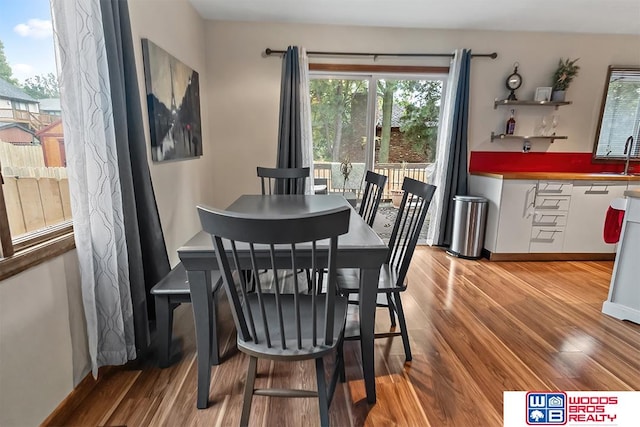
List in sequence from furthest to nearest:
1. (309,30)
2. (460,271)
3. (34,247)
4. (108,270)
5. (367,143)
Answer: (367,143) < (309,30) < (460,271) < (108,270) < (34,247)

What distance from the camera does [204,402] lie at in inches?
56.1

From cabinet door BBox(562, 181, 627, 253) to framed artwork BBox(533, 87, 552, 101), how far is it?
106 centimetres

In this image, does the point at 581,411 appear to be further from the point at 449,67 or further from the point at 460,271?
the point at 449,67

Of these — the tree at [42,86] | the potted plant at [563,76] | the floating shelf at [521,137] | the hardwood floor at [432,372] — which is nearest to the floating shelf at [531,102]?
the potted plant at [563,76]

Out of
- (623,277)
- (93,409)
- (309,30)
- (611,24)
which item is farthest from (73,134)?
(611,24)

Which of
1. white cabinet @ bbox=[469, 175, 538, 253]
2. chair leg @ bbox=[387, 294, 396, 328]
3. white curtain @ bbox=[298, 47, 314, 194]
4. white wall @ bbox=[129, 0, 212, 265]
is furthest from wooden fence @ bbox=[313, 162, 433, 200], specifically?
chair leg @ bbox=[387, 294, 396, 328]

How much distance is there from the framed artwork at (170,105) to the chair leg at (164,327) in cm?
109

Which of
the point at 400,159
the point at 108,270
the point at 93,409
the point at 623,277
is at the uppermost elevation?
the point at 400,159

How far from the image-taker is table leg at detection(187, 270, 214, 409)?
130cm

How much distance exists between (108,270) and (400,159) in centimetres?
328

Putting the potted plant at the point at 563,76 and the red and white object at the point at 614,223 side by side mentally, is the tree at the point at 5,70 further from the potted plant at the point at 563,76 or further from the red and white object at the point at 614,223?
the potted plant at the point at 563,76

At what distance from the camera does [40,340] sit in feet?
4.16

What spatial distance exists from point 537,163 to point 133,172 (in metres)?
4.26

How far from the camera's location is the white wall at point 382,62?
136 inches
